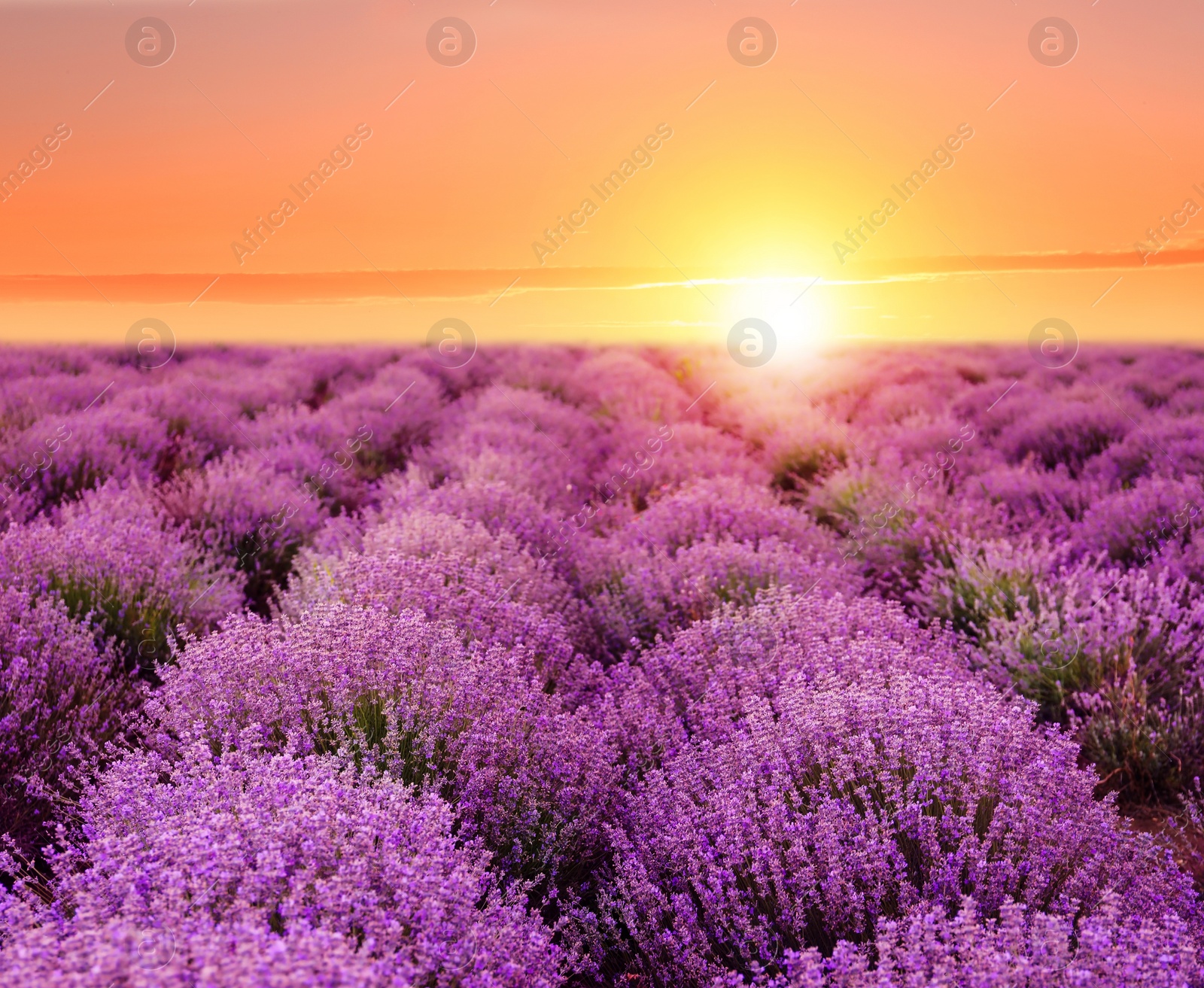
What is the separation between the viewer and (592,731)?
289 cm

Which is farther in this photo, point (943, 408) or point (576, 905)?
point (943, 408)

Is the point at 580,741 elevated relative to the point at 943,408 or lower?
lower

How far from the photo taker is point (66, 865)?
2.04 m

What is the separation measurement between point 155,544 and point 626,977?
3.29m

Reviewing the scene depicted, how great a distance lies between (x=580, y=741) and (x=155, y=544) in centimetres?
282

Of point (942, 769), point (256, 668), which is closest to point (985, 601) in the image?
point (942, 769)

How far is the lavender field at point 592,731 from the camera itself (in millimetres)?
1747

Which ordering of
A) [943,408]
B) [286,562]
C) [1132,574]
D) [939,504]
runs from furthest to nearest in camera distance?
1. [943,408]
2. [939,504]
3. [286,562]
4. [1132,574]

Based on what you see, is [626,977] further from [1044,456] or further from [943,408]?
[943,408]

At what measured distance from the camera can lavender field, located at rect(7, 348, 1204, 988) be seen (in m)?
1.75

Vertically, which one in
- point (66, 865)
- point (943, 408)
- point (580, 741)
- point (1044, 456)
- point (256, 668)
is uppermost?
point (943, 408)

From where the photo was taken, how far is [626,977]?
241cm

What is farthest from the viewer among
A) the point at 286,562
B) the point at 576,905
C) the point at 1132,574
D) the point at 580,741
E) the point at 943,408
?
the point at 943,408

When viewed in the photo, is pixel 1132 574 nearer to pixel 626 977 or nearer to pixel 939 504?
pixel 939 504
